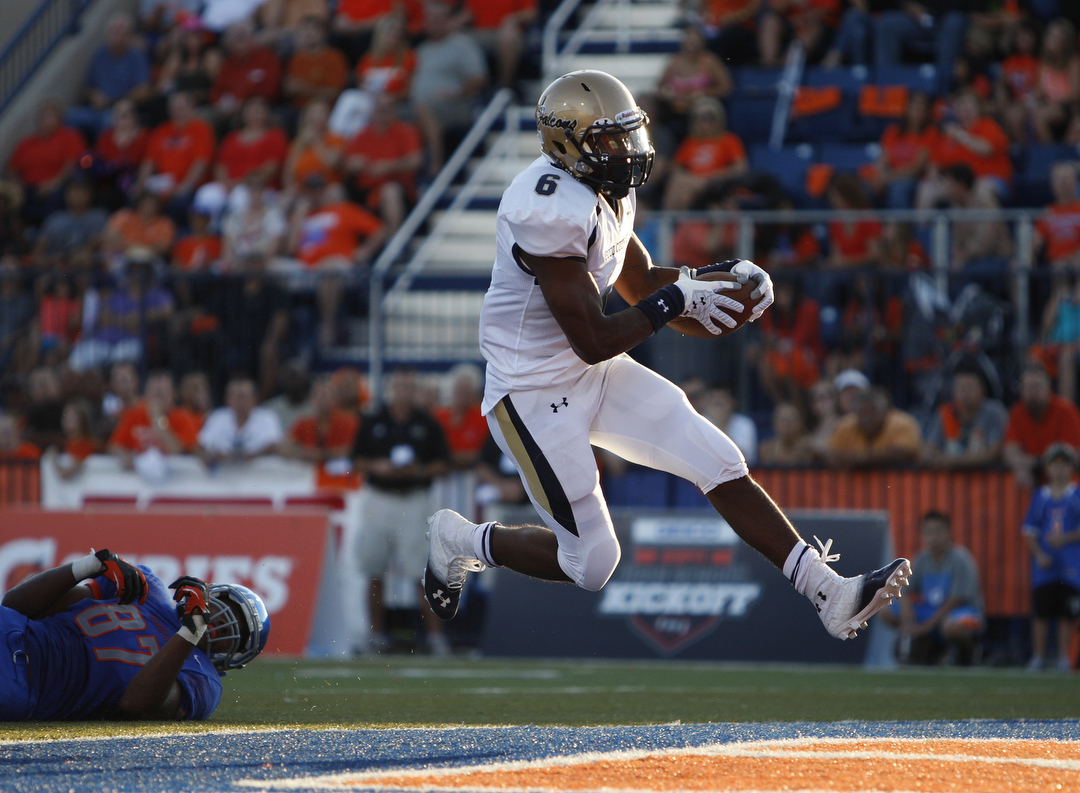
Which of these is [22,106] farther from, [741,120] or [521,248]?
[521,248]

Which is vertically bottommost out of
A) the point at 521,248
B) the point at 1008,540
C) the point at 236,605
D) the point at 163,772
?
the point at 1008,540

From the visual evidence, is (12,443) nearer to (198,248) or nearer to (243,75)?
(198,248)

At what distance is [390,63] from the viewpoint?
14008 millimetres

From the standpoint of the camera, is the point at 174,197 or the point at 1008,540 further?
the point at 174,197

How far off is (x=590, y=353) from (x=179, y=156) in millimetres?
10222

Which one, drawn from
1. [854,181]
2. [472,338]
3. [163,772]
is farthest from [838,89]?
[163,772]

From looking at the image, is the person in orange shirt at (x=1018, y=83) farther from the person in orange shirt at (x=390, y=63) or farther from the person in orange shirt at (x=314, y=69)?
the person in orange shirt at (x=314, y=69)

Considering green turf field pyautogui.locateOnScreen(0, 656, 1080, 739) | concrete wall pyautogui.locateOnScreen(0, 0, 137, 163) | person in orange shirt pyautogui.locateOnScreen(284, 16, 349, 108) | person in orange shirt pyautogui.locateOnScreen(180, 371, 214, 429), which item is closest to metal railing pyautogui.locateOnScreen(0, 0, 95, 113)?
concrete wall pyautogui.locateOnScreen(0, 0, 137, 163)

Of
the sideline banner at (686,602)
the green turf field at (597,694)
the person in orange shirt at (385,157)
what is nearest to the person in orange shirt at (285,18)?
the person in orange shirt at (385,157)

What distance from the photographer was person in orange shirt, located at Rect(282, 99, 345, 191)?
13266mm

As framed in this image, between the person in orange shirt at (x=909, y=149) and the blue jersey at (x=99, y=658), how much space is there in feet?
24.3

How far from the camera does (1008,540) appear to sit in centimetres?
974

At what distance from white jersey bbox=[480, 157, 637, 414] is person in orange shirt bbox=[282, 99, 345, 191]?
8.31 meters

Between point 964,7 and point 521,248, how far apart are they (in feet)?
30.1
